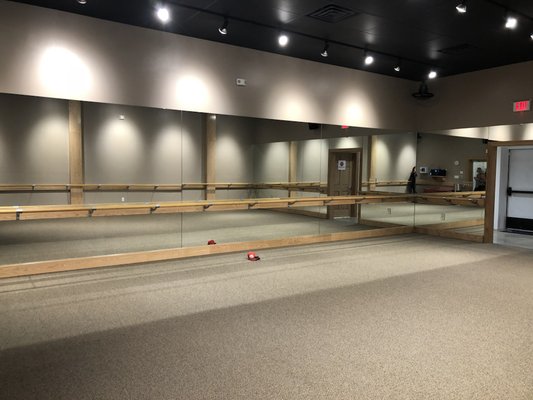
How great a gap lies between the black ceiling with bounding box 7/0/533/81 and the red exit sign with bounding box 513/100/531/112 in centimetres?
73

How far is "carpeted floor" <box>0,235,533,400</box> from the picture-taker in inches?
102

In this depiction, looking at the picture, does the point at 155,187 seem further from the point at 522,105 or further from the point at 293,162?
the point at 522,105

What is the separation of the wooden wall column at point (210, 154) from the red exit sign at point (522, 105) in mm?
5321

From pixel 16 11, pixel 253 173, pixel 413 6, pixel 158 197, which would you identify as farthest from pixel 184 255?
pixel 413 6

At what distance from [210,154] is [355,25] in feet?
9.11

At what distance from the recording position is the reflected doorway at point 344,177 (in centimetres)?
813

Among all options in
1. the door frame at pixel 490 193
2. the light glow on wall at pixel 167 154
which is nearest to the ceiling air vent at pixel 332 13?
the light glow on wall at pixel 167 154

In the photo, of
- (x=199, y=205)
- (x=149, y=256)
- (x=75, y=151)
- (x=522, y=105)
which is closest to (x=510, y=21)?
(x=522, y=105)

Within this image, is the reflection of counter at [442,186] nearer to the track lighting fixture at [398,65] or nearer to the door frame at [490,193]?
the door frame at [490,193]

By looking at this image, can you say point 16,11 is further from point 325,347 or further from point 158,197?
point 325,347

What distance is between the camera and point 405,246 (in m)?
7.27

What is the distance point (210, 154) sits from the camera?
20.4 ft

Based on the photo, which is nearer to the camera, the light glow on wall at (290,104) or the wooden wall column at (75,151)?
the wooden wall column at (75,151)

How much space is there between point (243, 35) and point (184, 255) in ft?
11.1
